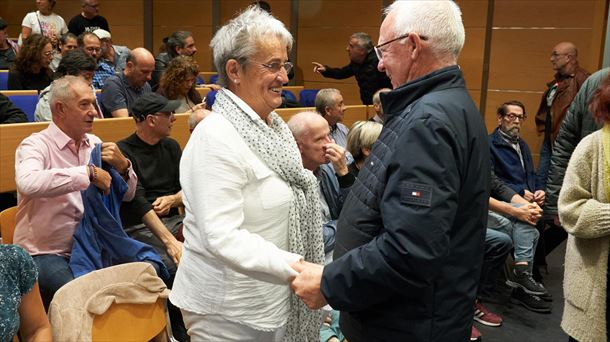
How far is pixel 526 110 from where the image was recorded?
6.45 m

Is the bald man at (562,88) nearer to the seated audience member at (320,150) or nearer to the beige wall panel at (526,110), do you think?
the beige wall panel at (526,110)

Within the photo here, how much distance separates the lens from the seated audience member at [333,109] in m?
4.42

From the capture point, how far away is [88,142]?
2.73 meters

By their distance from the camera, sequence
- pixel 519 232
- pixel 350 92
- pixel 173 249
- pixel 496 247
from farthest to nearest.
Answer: pixel 350 92 → pixel 519 232 → pixel 496 247 → pixel 173 249

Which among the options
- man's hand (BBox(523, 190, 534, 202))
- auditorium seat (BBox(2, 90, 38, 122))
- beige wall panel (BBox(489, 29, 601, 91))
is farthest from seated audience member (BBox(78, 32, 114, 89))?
beige wall panel (BBox(489, 29, 601, 91))

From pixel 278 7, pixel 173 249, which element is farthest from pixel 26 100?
pixel 278 7

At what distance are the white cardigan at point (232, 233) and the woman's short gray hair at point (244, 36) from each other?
0.12 metres

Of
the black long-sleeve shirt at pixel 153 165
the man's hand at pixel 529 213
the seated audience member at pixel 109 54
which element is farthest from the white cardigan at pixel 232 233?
the seated audience member at pixel 109 54

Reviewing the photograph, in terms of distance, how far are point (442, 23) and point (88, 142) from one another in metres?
2.02

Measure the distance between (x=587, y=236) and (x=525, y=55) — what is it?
5.05m

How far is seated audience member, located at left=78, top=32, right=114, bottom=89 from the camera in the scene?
5301 mm

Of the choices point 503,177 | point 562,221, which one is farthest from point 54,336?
point 503,177

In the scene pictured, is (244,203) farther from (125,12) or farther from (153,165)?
(125,12)

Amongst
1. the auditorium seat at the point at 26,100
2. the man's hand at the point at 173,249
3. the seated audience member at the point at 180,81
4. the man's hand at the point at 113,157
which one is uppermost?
the seated audience member at the point at 180,81
